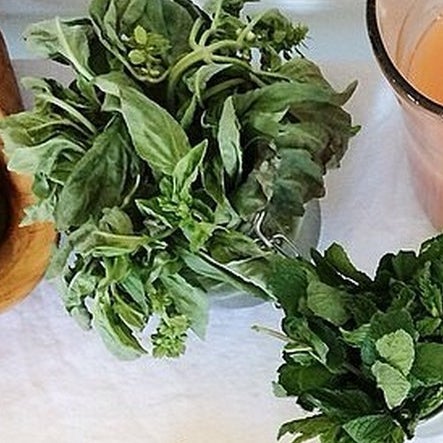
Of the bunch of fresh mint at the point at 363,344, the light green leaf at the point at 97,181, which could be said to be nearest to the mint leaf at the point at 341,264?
the bunch of fresh mint at the point at 363,344

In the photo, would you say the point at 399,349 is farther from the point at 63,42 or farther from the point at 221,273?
the point at 63,42

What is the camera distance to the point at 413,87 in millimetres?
725

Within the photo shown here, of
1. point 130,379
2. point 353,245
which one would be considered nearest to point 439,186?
point 353,245

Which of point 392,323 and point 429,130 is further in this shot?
point 429,130

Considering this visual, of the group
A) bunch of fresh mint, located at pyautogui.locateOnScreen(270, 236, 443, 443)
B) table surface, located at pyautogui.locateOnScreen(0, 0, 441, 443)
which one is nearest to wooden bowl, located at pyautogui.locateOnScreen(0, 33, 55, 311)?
table surface, located at pyautogui.locateOnScreen(0, 0, 441, 443)

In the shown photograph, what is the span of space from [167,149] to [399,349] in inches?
5.7

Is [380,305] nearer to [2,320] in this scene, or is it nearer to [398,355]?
[398,355]

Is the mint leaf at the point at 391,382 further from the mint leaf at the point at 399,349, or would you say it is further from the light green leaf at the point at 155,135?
the light green leaf at the point at 155,135

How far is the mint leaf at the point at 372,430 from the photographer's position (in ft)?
2.10

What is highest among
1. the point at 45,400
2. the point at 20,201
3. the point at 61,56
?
the point at 61,56

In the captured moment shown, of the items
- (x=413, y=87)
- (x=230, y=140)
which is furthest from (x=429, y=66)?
(x=230, y=140)

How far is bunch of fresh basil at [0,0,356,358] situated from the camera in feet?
2.18

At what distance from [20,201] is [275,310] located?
0.53ft

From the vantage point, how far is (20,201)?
2.57ft
